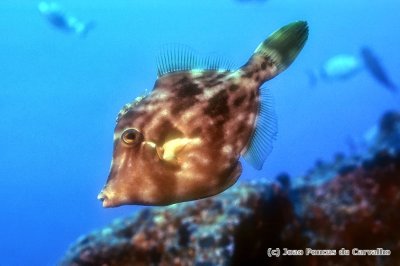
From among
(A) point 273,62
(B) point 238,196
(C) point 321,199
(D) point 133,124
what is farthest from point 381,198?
(D) point 133,124

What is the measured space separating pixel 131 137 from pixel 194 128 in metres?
0.28

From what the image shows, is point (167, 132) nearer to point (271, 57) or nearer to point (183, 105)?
point (183, 105)

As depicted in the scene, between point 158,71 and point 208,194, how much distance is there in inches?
27.4

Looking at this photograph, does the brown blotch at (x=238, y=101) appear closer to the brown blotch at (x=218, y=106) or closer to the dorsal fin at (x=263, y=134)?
the brown blotch at (x=218, y=106)

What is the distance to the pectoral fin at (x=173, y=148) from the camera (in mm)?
1828

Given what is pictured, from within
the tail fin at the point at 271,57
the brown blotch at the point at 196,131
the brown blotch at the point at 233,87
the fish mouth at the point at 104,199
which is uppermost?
the tail fin at the point at 271,57

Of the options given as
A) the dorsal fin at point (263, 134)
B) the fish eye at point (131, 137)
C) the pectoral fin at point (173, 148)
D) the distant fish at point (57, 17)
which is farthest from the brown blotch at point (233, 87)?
the distant fish at point (57, 17)

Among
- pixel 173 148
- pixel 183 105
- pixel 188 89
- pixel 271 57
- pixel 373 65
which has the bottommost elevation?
pixel 173 148

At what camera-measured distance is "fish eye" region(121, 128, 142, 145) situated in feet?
6.07

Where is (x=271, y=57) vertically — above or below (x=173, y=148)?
above

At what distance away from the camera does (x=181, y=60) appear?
2250 mm

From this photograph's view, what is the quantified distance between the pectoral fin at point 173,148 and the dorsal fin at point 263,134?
1.42 feet

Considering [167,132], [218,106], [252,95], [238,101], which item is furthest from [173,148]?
[252,95]

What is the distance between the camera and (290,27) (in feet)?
6.98
